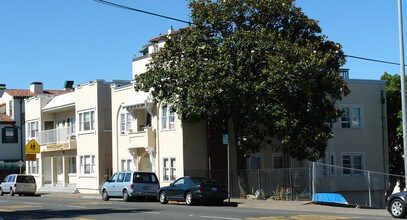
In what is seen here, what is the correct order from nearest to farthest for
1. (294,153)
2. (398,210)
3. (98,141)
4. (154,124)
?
(398,210)
(294,153)
(154,124)
(98,141)

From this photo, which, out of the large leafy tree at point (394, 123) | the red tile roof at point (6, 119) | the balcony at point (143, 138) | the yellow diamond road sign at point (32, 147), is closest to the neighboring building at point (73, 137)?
the yellow diamond road sign at point (32, 147)

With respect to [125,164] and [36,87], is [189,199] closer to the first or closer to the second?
[125,164]

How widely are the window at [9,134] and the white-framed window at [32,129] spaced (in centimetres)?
1314

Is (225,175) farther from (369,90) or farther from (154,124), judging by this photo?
(369,90)

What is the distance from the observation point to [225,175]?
35.8 metres

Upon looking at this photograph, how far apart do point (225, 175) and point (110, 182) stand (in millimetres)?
6545

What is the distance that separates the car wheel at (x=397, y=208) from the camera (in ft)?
63.0

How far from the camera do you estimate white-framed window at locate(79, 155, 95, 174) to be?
44.8 meters

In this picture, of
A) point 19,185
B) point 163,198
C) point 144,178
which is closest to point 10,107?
point 19,185

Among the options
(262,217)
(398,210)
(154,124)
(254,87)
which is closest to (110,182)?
(154,124)

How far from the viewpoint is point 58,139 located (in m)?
50.0

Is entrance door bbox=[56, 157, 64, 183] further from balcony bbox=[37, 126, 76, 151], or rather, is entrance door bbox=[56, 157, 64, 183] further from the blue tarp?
the blue tarp

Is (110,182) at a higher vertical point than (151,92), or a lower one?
lower

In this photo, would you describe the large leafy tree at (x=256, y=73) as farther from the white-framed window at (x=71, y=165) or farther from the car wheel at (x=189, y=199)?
the white-framed window at (x=71, y=165)
